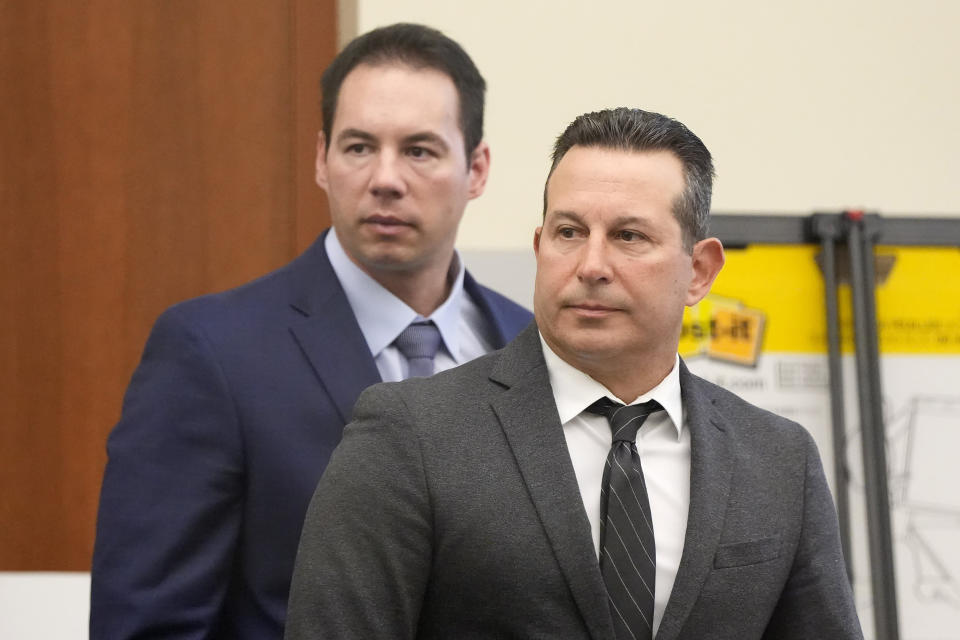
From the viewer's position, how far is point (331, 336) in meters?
1.54

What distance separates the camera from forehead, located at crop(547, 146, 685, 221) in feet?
3.67

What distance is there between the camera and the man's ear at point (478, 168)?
1.77m

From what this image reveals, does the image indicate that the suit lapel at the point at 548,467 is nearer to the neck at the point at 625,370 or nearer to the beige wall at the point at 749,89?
the neck at the point at 625,370

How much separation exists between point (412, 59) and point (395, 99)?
0.31 ft

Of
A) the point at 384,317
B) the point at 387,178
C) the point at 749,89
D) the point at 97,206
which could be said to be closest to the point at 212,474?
the point at 384,317

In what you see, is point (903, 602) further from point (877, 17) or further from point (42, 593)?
point (42, 593)

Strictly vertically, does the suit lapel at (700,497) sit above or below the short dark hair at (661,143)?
below

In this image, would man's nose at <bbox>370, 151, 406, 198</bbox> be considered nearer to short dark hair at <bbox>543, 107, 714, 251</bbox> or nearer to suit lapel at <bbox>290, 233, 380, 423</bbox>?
suit lapel at <bbox>290, 233, 380, 423</bbox>

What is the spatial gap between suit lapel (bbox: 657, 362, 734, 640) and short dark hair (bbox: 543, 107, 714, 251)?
0.56 ft

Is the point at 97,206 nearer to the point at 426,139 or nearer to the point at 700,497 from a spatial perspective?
the point at 426,139

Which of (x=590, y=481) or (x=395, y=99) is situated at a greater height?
(x=395, y=99)

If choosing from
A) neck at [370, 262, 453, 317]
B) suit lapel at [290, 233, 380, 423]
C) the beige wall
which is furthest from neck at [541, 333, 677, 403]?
the beige wall

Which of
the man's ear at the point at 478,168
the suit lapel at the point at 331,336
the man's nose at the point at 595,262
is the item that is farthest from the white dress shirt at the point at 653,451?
the man's ear at the point at 478,168

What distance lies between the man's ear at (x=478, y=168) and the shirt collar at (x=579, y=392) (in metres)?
0.61
